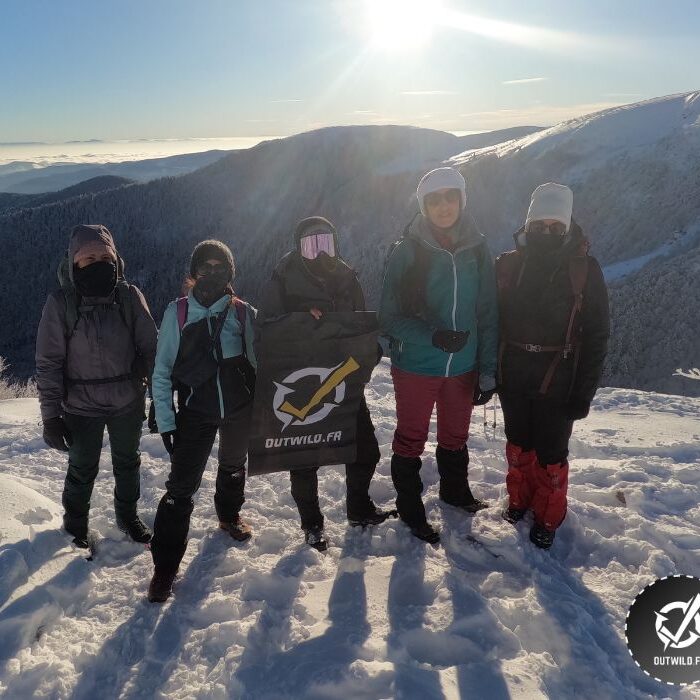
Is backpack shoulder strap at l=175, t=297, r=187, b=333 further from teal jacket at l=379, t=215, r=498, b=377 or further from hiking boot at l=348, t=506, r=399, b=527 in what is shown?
hiking boot at l=348, t=506, r=399, b=527

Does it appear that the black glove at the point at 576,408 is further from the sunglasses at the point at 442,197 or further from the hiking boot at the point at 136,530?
the hiking boot at the point at 136,530

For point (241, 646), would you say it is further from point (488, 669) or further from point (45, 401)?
point (45, 401)

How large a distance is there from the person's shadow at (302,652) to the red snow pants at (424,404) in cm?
99

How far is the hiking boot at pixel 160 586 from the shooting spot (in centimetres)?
310

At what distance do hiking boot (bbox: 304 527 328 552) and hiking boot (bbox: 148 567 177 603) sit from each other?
93 centimetres

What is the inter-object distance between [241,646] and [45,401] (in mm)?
1913

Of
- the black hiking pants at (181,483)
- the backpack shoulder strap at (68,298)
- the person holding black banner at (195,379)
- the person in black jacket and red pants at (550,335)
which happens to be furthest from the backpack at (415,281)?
the backpack shoulder strap at (68,298)

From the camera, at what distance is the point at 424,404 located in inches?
139

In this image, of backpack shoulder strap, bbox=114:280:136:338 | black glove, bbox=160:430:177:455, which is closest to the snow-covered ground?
black glove, bbox=160:430:177:455

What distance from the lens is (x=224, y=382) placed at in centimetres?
314

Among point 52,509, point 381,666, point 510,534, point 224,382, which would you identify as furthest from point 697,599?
point 52,509

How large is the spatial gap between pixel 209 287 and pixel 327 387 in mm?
961

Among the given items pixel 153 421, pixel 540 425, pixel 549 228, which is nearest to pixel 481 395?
pixel 540 425

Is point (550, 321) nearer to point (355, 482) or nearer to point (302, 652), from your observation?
point (355, 482)
